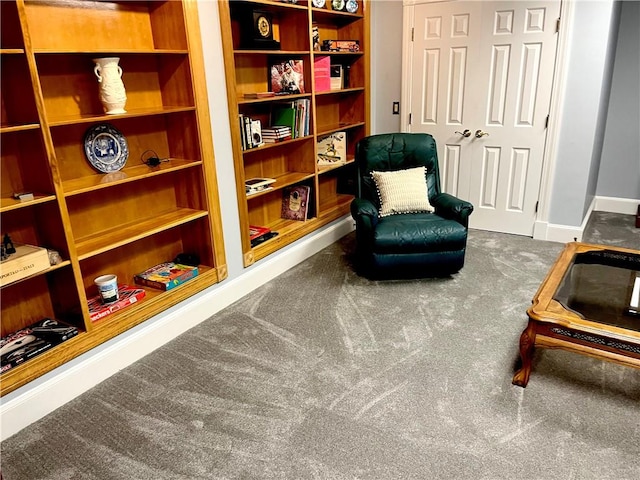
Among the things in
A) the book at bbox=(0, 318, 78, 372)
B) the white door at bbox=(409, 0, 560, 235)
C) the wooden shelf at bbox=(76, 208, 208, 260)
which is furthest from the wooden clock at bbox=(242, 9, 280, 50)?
the book at bbox=(0, 318, 78, 372)

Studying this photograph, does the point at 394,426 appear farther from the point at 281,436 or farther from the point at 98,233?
the point at 98,233

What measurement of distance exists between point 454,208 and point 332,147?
139cm

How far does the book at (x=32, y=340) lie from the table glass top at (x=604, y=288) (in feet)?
7.80

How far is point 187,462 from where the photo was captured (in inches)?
72.8

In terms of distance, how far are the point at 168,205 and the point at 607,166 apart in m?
4.26

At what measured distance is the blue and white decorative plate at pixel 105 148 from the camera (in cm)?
245

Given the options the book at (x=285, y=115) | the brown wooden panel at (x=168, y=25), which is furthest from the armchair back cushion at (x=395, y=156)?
the brown wooden panel at (x=168, y=25)

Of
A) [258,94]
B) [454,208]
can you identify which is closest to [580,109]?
[454,208]

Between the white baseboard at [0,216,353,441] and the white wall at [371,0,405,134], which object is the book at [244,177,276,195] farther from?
the white wall at [371,0,405,134]

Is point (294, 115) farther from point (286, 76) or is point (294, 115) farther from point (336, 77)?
point (336, 77)

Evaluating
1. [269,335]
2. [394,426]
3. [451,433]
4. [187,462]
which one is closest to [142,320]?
[269,335]

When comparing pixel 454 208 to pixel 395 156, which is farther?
pixel 395 156

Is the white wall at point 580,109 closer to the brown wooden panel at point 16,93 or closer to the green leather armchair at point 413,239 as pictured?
the green leather armchair at point 413,239

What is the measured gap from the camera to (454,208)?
332 cm
